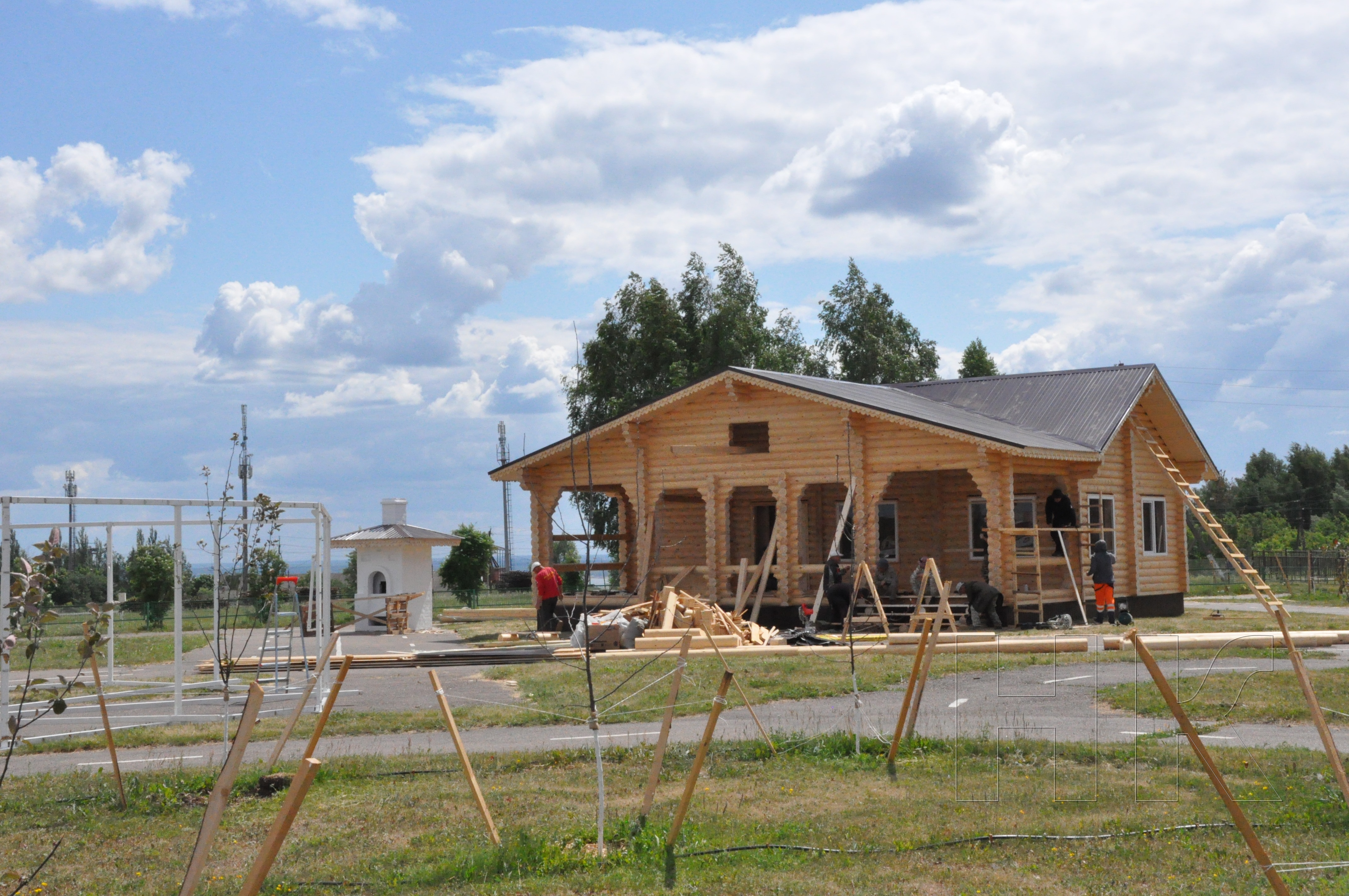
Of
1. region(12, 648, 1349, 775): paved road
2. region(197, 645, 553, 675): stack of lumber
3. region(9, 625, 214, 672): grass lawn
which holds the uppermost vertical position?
region(12, 648, 1349, 775): paved road

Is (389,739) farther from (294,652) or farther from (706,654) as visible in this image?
(294,652)

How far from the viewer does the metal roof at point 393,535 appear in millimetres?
29328

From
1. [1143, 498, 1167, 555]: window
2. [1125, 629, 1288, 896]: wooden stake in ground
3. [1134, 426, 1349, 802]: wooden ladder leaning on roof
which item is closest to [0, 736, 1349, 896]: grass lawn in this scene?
[1125, 629, 1288, 896]: wooden stake in ground

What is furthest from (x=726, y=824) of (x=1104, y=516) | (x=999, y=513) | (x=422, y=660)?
(x=1104, y=516)

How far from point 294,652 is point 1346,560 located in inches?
1073

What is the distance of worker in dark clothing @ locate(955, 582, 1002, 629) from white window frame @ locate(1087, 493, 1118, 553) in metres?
3.96

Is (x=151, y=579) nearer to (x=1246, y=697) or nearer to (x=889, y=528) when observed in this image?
(x=889, y=528)

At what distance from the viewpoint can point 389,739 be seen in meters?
11.7

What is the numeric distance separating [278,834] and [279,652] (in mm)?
18201

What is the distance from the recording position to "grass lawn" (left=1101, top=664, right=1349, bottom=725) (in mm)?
11688

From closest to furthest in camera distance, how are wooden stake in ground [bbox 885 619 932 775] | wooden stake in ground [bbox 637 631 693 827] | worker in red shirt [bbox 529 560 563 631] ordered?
wooden stake in ground [bbox 637 631 693 827] < wooden stake in ground [bbox 885 619 932 775] < worker in red shirt [bbox 529 560 563 631]

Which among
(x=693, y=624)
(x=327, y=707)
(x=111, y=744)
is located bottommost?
(x=693, y=624)

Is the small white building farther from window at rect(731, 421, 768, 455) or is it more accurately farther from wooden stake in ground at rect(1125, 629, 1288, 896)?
wooden stake in ground at rect(1125, 629, 1288, 896)

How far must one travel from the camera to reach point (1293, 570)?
132ft
